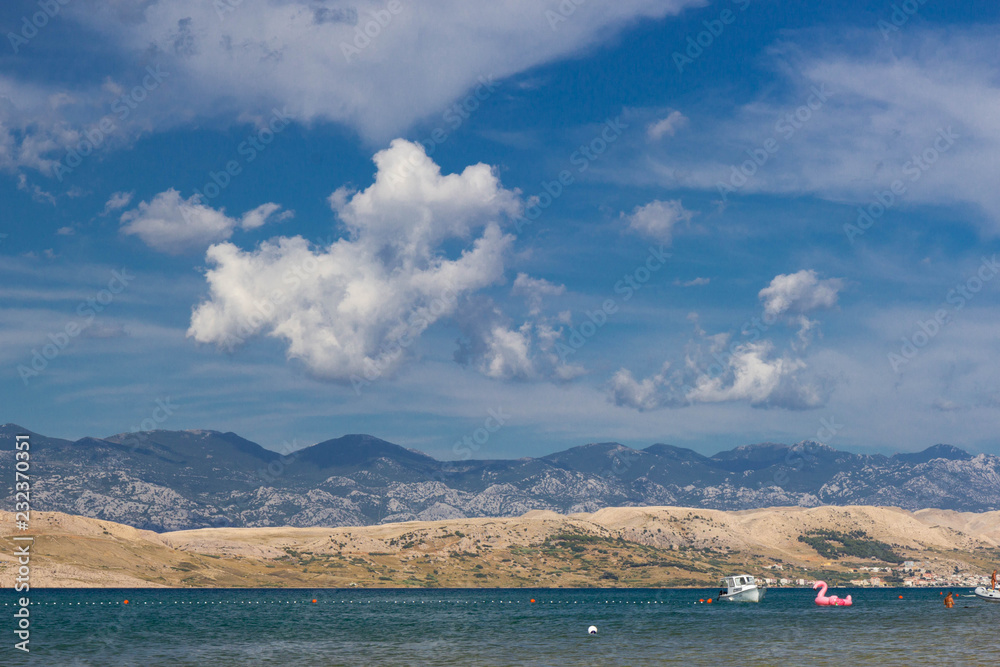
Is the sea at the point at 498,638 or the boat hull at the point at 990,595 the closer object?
the sea at the point at 498,638

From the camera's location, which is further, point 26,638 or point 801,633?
point 801,633

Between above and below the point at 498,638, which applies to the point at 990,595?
below

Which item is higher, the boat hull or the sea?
the sea

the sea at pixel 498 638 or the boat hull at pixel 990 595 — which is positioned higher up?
the sea at pixel 498 638

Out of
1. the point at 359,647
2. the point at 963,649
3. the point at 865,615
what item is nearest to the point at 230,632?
the point at 359,647

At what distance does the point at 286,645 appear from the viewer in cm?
11306

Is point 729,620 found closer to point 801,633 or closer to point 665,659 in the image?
point 801,633

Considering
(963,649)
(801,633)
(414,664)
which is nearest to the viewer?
(414,664)

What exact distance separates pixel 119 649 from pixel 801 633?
92.7 metres

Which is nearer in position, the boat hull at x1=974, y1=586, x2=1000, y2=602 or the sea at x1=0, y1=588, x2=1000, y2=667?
the sea at x1=0, y1=588, x2=1000, y2=667

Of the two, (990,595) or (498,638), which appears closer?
(498,638)

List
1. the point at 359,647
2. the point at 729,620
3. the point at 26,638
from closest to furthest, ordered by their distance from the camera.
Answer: the point at 359,647 < the point at 26,638 < the point at 729,620

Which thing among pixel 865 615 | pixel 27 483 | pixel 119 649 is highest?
pixel 27 483

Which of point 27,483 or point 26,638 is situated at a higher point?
point 27,483
